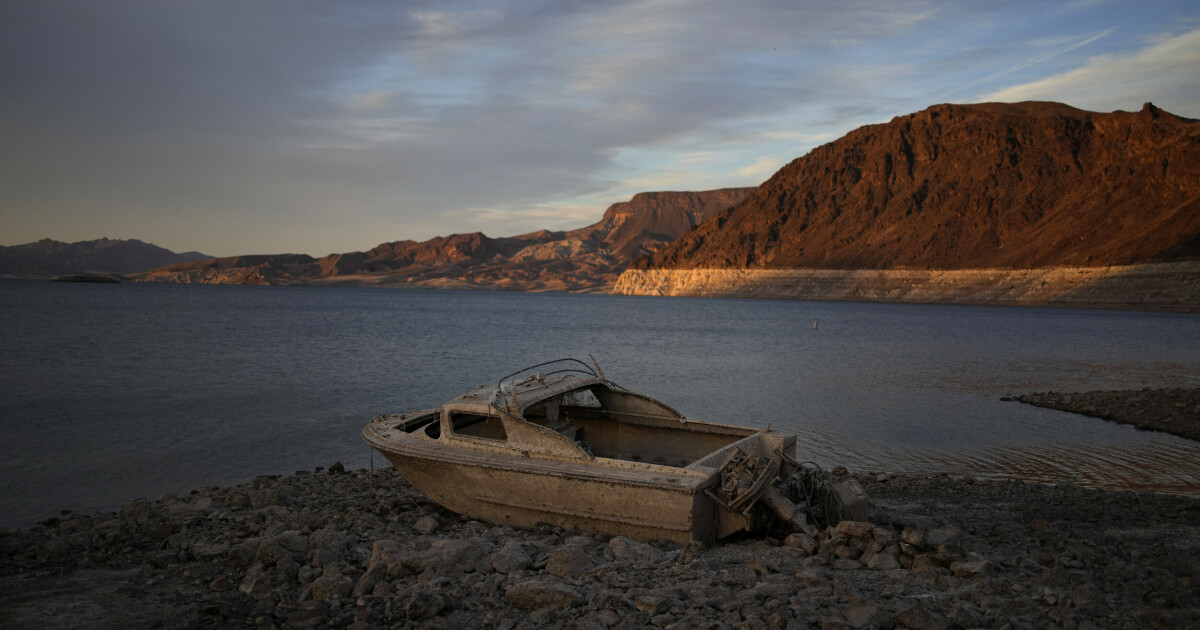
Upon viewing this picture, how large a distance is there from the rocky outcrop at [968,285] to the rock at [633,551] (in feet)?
334

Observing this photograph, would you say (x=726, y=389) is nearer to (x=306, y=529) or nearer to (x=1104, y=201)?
(x=306, y=529)

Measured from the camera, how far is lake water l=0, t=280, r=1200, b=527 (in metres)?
12.7

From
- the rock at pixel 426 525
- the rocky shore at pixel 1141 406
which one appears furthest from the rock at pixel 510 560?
the rocky shore at pixel 1141 406

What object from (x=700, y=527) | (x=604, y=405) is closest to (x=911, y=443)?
(x=604, y=405)

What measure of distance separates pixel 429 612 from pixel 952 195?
170 m

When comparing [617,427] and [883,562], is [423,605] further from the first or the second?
[617,427]

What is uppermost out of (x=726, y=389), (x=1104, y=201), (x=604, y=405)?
(x=1104, y=201)

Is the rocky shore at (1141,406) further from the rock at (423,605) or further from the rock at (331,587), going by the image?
Answer: the rock at (331,587)

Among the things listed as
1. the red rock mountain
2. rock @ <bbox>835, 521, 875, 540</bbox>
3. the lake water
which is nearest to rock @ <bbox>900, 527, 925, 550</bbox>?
rock @ <bbox>835, 521, 875, 540</bbox>

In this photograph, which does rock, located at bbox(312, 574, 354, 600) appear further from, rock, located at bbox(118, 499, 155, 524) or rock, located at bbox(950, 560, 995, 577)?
rock, located at bbox(950, 560, 995, 577)

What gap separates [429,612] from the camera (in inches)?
220

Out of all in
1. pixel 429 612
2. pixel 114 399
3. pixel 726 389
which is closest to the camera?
pixel 429 612

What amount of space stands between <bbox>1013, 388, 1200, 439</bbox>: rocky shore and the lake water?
576mm

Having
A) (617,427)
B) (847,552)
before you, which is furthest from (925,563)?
(617,427)
